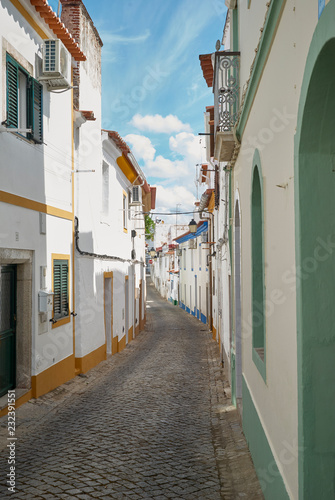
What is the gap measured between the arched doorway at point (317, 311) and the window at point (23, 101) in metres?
5.60

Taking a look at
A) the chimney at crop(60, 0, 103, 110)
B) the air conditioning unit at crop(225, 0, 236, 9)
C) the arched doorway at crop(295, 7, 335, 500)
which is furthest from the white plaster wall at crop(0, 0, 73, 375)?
the arched doorway at crop(295, 7, 335, 500)

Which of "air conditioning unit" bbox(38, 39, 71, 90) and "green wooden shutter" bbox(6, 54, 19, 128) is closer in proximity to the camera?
"green wooden shutter" bbox(6, 54, 19, 128)

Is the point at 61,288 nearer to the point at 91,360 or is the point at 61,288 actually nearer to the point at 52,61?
the point at 91,360

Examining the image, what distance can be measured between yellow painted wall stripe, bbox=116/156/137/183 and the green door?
8.43m

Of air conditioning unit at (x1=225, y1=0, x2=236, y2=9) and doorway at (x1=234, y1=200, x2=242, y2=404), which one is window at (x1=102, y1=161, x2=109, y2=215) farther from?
doorway at (x1=234, y1=200, x2=242, y2=404)

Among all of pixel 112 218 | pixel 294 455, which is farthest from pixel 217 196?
pixel 294 455

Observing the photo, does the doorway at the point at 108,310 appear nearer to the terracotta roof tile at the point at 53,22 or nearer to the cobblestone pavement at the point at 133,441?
the cobblestone pavement at the point at 133,441

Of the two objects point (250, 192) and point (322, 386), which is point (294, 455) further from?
point (250, 192)

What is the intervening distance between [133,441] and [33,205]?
4178 mm

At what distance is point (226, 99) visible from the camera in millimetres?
7348

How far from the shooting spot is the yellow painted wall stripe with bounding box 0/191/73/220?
7.29m

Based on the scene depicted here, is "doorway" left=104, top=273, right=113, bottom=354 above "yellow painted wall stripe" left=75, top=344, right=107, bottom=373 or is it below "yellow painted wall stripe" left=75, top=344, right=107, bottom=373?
above

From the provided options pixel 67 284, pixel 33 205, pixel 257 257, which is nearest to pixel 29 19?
pixel 33 205

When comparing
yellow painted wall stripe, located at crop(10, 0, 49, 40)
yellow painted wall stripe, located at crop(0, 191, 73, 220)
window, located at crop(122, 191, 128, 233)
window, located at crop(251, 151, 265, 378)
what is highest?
yellow painted wall stripe, located at crop(10, 0, 49, 40)
